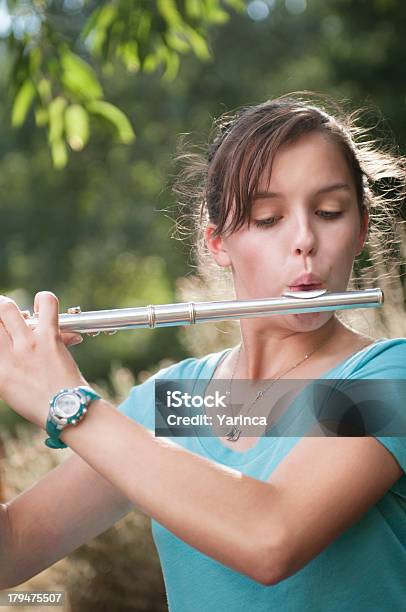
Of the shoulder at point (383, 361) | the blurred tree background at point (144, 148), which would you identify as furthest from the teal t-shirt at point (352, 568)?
the blurred tree background at point (144, 148)

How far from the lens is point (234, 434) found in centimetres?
174

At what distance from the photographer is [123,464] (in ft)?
4.52

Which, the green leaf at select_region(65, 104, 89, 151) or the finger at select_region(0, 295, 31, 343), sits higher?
the green leaf at select_region(65, 104, 89, 151)

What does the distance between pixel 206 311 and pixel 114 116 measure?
1883 millimetres

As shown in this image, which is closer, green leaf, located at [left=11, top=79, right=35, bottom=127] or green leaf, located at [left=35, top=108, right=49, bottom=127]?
green leaf, located at [left=11, top=79, right=35, bottom=127]

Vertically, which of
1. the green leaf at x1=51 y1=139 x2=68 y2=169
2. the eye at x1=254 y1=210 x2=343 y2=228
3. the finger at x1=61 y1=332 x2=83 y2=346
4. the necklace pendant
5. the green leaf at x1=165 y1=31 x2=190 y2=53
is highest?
the green leaf at x1=165 y1=31 x2=190 y2=53

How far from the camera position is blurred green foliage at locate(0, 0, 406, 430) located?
373 inches

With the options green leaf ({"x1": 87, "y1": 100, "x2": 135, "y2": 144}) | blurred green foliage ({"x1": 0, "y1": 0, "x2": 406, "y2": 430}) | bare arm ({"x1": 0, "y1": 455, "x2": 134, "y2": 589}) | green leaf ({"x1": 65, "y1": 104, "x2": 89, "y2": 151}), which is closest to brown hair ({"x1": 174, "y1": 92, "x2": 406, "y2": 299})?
bare arm ({"x1": 0, "y1": 455, "x2": 134, "y2": 589})

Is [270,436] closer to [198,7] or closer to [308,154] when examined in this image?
[308,154]

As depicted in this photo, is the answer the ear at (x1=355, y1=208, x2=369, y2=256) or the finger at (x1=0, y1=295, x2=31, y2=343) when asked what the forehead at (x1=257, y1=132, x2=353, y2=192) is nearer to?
the ear at (x1=355, y1=208, x2=369, y2=256)

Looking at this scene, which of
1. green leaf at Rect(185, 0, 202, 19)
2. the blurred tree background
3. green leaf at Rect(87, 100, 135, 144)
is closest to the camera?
green leaf at Rect(87, 100, 135, 144)

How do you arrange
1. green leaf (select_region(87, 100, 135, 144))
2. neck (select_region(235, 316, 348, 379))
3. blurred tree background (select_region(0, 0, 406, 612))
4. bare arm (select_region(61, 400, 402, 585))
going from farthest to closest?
blurred tree background (select_region(0, 0, 406, 612)) < green leaf (select_region(87, 100, 135, 144)) < neck (select_region(235, 316, 348, 379)) < bare arm (select_region(61, 400, 402, 585))

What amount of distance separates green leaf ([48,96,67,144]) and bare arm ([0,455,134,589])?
1961mm

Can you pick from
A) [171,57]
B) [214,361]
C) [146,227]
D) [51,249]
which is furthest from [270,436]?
[51,249]
